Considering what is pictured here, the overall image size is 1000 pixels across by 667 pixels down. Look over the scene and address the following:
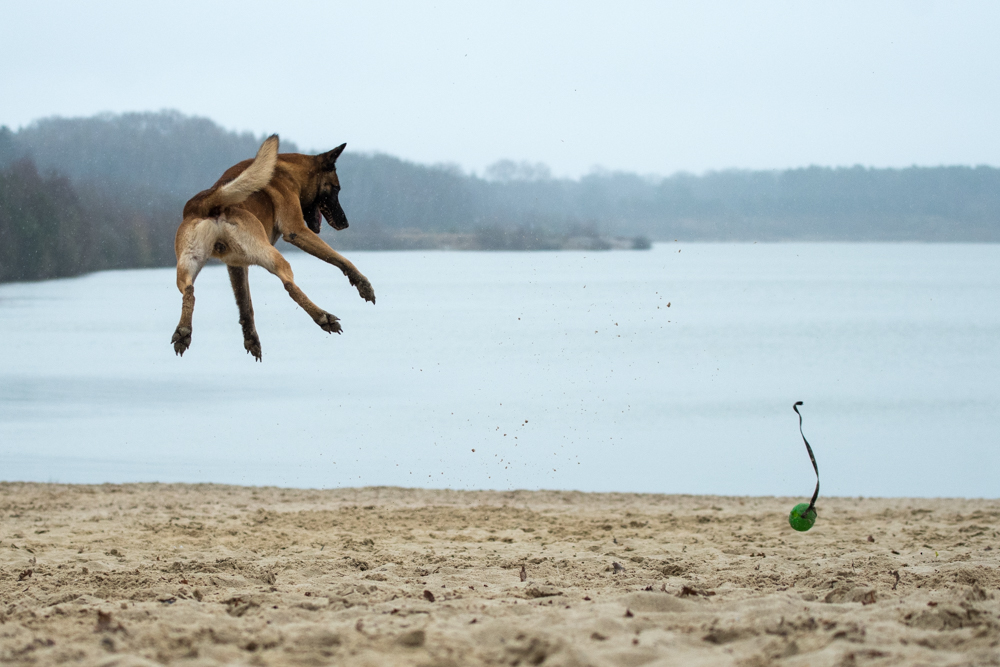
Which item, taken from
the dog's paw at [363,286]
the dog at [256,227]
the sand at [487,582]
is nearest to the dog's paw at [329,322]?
the dog at [256,227]

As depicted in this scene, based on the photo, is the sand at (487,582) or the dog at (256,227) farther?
the dog at (256,227)

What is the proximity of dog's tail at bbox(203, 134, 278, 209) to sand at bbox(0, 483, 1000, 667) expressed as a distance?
218 centimetres

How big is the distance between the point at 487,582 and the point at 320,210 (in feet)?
8.58

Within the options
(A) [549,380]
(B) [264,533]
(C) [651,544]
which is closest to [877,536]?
(C) [651,544]

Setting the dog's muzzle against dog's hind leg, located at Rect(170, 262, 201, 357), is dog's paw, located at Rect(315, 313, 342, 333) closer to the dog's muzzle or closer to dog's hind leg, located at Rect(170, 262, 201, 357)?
dog's hind leg, located at Rect(170, 262, 201, 357)

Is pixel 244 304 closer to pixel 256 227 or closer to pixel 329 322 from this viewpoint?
pixel 256 227

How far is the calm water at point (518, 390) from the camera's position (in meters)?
15.2

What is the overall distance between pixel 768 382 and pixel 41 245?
27.7 metres

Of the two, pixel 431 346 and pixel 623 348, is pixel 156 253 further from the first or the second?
pixel 623 348

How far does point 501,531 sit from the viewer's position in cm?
848

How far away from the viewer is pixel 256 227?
19.3 ft

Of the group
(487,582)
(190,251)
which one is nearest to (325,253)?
(190,251)

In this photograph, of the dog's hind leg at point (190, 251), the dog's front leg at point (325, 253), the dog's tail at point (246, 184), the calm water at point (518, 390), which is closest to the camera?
the dog's hind leg at point (190, 251)

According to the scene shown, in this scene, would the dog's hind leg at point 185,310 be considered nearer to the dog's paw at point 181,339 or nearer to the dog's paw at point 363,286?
the dog's paw at point 181,339
